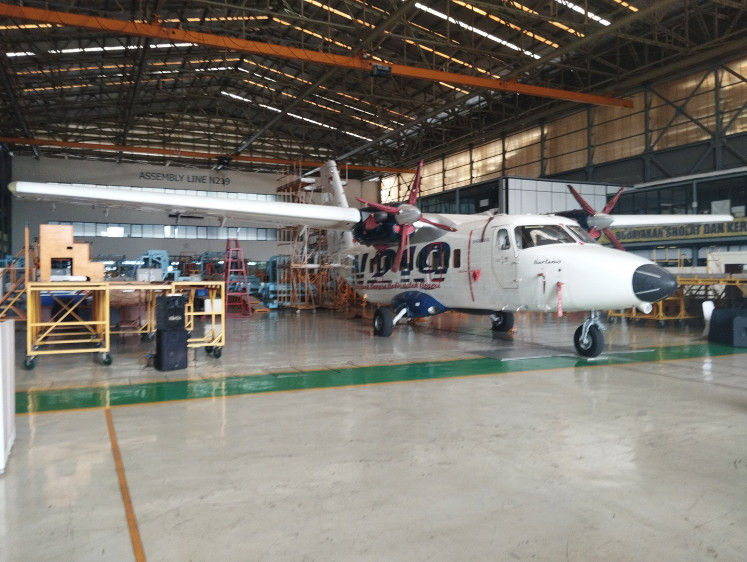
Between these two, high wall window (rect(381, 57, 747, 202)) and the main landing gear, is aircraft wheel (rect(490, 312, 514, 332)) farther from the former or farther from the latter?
high wall window (rect(381, 57, 747, 202))

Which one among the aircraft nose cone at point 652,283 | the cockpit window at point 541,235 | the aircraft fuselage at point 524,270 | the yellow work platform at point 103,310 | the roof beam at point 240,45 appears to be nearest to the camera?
the aircraft nose cone at point 652,283

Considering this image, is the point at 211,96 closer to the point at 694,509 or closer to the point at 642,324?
the point at 642,324

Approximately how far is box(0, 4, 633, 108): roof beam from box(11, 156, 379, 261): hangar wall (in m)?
17.8

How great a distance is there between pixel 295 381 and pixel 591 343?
18.7 ft

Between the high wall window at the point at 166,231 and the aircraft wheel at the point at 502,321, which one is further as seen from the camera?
the high wall window at the point at 166,231

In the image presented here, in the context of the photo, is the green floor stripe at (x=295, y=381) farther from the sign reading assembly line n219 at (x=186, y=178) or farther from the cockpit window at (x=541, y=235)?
the sign reading assembly line n219 at (x=186, y=178)

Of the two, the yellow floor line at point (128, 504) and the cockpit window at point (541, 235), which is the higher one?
the cockpit window at point (541, 235)

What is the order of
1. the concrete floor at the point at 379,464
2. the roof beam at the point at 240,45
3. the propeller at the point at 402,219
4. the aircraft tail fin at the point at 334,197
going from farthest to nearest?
the aircraft tail fin at the point at 334,197, the roof beam at the point at 240,45, the propeller at the point at 402,219, the concrete floor at the point at 379,464

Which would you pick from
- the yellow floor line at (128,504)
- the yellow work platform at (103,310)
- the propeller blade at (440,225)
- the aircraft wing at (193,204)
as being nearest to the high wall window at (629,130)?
the propeller blade at (440,225)

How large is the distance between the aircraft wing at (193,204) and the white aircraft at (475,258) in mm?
22

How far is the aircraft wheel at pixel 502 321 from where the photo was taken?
45.4ft

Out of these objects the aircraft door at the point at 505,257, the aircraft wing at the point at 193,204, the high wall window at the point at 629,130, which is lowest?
the aircraft door at the point at 505,257

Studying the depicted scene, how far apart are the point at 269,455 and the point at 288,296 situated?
2478 cm

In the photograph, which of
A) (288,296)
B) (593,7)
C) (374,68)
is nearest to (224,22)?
(374,68)
